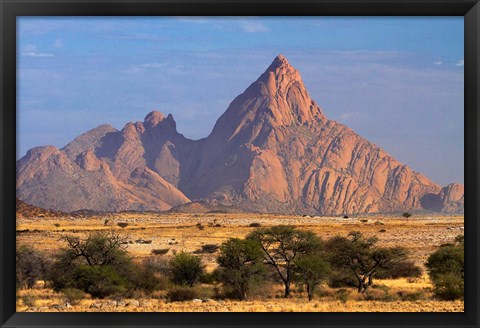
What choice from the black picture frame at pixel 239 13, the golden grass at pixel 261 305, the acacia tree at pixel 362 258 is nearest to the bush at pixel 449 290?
the golden grass at pixel 261 305

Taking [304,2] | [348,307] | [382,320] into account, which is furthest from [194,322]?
[348,307]

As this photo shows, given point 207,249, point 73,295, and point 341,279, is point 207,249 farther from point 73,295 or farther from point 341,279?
point 73,295

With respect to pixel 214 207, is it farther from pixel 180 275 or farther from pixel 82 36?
pixel 180 275

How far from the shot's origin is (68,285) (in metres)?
23.2

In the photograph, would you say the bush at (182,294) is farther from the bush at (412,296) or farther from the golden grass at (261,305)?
the bush at (412,296)

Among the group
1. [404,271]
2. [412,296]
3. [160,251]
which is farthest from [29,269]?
[160,251]

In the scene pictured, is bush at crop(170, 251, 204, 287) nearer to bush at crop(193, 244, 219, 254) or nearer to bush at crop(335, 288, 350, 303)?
bush at crop(335, 288, 350, 303)

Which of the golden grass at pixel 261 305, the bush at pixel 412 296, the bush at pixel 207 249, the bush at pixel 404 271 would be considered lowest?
the bush at pixel 207 249

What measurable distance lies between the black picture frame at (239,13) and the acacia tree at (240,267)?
56.5 feet

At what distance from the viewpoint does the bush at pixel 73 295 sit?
2148cm

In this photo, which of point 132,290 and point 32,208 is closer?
point 132,290

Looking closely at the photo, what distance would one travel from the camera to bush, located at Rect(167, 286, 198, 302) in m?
22.4

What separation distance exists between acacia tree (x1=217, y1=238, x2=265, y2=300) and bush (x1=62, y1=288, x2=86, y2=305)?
4.32 m
